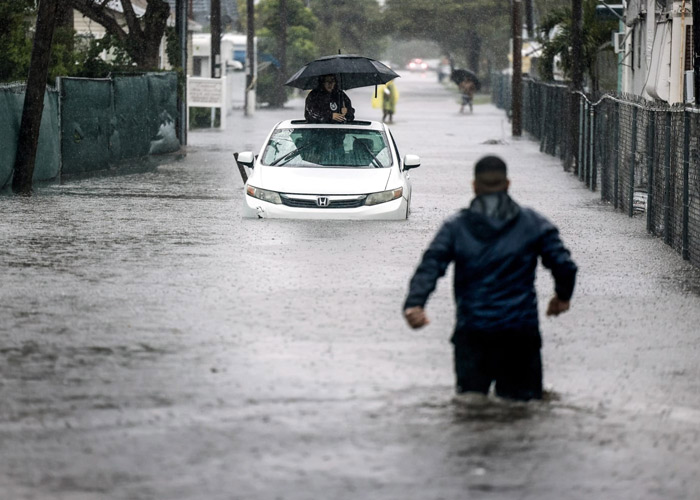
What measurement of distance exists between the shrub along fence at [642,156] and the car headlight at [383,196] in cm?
276

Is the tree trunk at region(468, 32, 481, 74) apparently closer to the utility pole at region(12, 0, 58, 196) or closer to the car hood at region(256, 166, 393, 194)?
the utility pole at region(12, 0, 58, 196)

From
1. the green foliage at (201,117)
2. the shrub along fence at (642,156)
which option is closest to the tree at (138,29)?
the shrub along fence at (642,156)

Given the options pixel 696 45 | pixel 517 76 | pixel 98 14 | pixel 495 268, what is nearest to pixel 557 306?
pixel 495 268

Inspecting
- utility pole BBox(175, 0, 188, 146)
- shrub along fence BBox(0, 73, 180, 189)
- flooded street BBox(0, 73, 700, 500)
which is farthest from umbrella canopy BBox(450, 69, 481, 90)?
flooded street BBox(0, 73, 700, 500)

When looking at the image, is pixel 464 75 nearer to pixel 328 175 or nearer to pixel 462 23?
pixel 462 23

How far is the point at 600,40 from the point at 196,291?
26.4m

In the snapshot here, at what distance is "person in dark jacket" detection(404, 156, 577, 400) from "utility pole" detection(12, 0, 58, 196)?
48.2ft

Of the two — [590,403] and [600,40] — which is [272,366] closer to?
[590,403]

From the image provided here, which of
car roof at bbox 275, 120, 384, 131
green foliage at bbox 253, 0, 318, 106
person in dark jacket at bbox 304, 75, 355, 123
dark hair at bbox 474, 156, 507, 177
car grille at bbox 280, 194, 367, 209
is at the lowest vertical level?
car grille at bbox 280, 194, 367, 209

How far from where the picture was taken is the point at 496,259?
7102 mm

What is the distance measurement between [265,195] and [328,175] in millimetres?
765

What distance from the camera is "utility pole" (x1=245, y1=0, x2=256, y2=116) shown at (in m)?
54.3

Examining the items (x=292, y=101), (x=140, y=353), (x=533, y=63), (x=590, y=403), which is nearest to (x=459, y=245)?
(x=590, y=403)

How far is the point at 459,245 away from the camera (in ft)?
23.3
